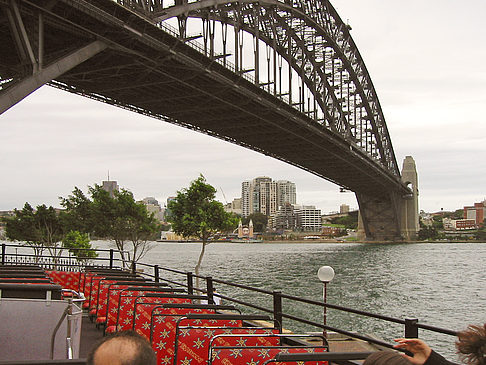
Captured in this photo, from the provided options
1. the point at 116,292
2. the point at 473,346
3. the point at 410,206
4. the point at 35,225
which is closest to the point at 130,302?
the point at 116,292

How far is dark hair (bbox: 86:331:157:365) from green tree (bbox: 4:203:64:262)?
→ 38.0 meters

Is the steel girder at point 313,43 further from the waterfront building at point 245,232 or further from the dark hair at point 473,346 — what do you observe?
the waterfront building at point 245,232

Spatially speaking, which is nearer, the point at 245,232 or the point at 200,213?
the point at 200,213

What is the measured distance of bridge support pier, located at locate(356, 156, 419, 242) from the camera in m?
92.6

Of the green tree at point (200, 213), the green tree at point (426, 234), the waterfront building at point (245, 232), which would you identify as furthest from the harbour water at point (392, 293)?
the waterfront building at point (245, 232)

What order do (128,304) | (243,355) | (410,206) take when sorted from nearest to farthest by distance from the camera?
1. (243,355)
2. (128,304)
3. (410,206)

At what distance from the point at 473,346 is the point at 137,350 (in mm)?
1233

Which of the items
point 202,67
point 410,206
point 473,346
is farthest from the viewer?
point 410,206

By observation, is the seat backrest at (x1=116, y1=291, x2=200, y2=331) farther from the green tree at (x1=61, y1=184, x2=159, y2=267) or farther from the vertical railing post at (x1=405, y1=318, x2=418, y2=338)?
the green tree at (x1=61, y1=184, x2=159, y2=267)

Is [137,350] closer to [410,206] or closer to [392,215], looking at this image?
[392,215]

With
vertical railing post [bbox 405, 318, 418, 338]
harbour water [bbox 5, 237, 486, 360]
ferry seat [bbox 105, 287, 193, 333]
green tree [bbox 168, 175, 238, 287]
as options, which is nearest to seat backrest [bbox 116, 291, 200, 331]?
ferry seat [bbox 105, 287, 193, 333]

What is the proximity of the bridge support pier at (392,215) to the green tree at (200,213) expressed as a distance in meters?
61.0

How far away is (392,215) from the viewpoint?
9244cm

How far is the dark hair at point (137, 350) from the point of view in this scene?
175 cm
